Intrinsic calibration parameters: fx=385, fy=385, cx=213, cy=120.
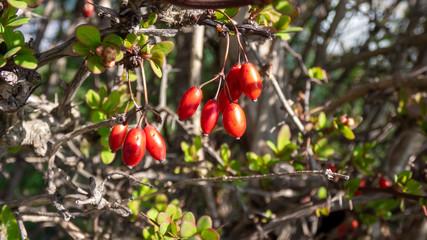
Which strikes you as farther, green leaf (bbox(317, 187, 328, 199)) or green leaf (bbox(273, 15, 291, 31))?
green leaf (bbox(317, 187, 328, 199))

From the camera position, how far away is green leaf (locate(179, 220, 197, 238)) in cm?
89

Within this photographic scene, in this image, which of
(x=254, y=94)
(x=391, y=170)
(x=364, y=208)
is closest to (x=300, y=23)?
(x=391, y=170)

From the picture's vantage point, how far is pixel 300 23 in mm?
2381

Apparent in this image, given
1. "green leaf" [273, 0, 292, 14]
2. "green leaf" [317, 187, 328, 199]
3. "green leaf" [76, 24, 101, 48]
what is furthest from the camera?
"green leaf" [317, 187, 328, 199]

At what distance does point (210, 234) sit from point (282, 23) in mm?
535

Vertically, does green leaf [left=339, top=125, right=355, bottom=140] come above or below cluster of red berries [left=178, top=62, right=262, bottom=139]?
below

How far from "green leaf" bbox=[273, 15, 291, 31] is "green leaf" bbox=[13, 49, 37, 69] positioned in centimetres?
55

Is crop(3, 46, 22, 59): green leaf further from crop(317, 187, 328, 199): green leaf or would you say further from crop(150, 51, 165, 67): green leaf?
crop(317, 187, 328, 199): green leaf

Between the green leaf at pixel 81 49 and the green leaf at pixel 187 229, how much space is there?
43 centimetres

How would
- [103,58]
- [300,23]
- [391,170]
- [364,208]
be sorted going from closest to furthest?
1. [103,58]
2. [364,208]
3. [391,170]
4. [300,23]

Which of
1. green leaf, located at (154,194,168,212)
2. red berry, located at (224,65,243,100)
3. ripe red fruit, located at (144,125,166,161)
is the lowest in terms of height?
green leaf, located at (154,194,168,212)

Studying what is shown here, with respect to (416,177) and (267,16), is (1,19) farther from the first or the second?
(416,177)

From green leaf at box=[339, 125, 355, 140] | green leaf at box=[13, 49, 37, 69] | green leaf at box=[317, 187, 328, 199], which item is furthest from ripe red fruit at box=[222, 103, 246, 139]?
green leaf at box=[317, 187, 328, 199]

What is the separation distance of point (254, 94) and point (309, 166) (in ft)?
1.85
